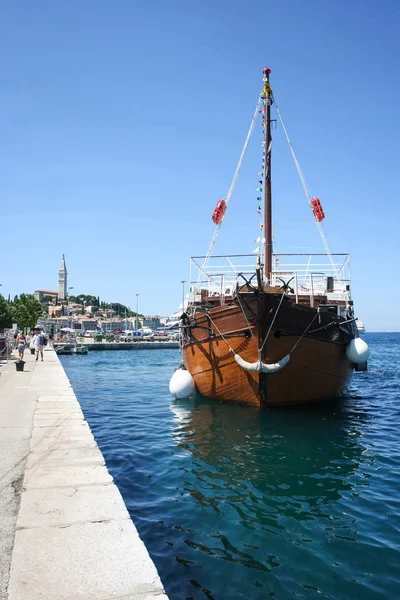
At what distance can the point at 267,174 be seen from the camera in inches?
676

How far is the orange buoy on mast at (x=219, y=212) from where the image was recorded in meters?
18.2

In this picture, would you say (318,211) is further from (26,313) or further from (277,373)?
(26,313)

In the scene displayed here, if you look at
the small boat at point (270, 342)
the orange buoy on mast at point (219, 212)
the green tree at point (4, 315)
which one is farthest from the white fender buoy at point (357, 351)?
the green tree at point (4, 315)

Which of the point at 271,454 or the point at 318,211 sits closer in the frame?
the point at 271,454

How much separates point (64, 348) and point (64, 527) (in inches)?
1911

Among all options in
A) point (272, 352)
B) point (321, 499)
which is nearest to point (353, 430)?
point (272, 352)

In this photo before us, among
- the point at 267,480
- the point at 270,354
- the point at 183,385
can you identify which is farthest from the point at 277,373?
the point at 267,480

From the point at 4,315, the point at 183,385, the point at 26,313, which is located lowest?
the point at 183,385

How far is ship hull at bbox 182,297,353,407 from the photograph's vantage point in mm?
12656

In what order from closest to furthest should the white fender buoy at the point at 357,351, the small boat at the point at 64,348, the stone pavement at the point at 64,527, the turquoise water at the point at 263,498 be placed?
1. the stone pavement at the point at 64,527
2. the turquoise water at the point at 263,498
3. the white fender buoy at the point at 357,351
4. the small boat at the point at 64,348

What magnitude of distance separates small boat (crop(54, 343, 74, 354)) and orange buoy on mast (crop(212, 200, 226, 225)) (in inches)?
1398

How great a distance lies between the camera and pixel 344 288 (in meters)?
16.4

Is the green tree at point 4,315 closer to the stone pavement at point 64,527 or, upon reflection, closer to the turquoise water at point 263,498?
the turquoise water at point 263,498

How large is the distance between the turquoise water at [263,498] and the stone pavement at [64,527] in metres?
0.89
